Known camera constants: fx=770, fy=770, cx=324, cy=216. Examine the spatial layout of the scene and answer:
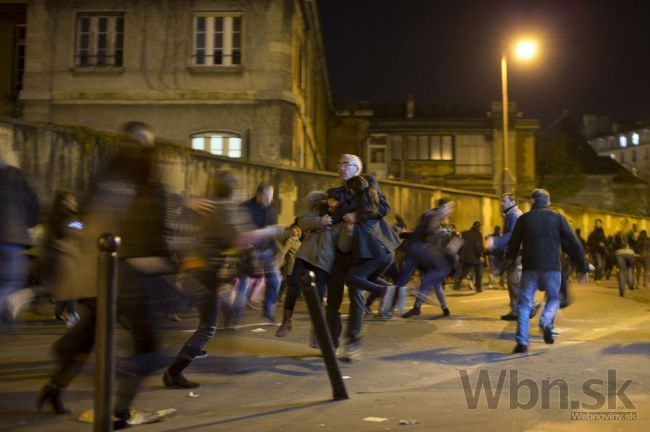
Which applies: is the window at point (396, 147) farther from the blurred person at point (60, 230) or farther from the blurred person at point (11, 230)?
the blurred person at point (11, 230)

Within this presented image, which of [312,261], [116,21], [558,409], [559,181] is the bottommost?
[558,409]

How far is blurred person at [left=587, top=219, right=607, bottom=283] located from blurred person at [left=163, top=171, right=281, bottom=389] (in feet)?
62.5

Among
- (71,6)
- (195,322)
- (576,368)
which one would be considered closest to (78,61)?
(71,6)

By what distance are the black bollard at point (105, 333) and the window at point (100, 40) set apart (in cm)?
2281

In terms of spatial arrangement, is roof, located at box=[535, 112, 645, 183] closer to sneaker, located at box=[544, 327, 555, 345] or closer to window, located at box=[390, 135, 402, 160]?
window, located at box=[390, 135, 402, 160]

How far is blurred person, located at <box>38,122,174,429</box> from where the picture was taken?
475 cm

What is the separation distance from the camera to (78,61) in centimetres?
2561

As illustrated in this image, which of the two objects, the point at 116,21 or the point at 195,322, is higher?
the point at 116,21

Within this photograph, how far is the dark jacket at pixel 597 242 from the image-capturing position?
23.3m

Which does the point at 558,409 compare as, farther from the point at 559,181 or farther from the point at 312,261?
the point at 559,181

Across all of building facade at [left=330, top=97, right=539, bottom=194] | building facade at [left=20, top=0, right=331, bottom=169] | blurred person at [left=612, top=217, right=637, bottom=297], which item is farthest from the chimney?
blurred person at [left=612, top=217, right=637, bottom=297]

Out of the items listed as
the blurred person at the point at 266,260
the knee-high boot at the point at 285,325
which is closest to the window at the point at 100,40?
the blurred person at the point at 266,260

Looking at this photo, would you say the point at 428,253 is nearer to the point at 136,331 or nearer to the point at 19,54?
the point at 136,331

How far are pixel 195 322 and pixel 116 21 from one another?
687 inches
